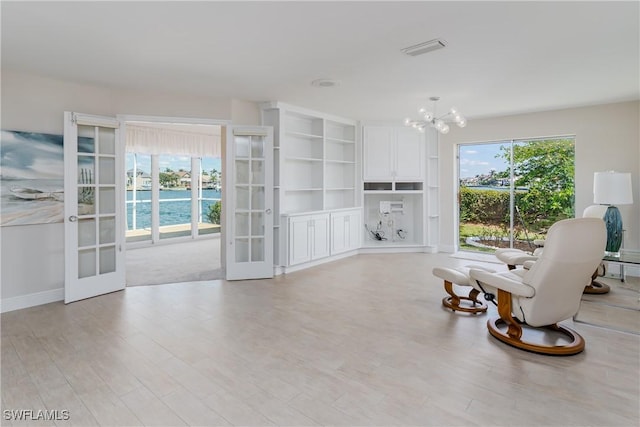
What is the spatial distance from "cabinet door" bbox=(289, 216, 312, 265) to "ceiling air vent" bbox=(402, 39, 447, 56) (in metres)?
3.04

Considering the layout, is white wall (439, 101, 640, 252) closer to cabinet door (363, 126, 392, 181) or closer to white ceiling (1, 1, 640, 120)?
white ceiling (1, 1, 640, 120)

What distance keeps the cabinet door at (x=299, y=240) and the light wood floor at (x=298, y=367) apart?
1.51 meters

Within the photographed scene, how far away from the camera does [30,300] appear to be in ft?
13.8

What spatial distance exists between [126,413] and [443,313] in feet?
9.70

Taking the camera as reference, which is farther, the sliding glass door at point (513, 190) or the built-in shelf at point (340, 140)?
the built-in shelf at point (340, 140)

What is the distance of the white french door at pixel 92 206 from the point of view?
14.0 ft

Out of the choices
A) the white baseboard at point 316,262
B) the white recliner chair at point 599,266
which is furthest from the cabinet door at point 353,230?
the white recliner chair at point 599,266

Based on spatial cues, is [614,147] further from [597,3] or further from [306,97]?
[306,97]

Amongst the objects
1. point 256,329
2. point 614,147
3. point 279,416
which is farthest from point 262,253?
point 614,147

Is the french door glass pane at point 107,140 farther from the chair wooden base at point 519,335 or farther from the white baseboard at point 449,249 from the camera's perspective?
the white baseboard at point 449,249

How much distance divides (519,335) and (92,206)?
4779 millimetres

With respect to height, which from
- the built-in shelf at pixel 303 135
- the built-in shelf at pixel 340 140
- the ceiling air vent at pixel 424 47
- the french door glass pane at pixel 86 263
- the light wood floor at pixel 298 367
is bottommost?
the light wood floor at pixel 298 367

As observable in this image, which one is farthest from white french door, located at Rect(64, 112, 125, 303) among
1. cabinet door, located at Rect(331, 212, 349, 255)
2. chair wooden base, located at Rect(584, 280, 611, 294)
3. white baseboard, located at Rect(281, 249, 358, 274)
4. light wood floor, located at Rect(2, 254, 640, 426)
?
chair wooden base, located at Rect(584, 280, 611, 294)

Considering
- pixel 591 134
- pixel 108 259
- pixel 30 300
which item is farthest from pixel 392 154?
pixel 30 300
